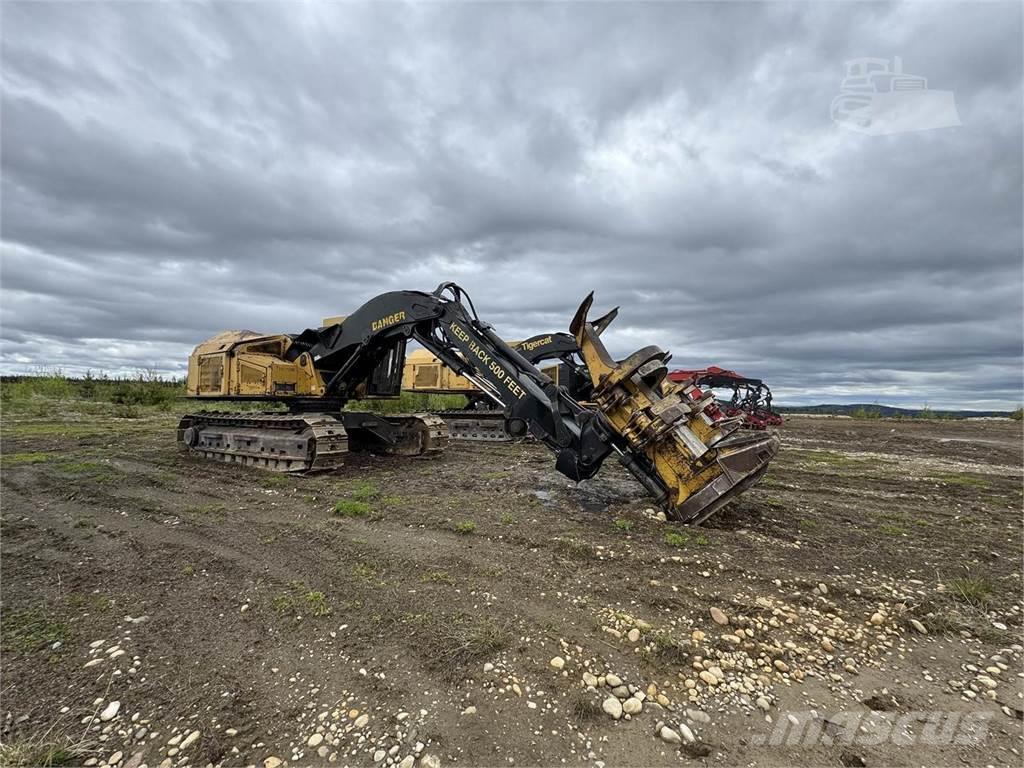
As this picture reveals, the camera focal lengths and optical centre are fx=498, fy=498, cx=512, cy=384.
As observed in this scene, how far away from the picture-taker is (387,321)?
9406 millimetres

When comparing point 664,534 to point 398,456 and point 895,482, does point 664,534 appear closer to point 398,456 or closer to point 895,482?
point 895,482

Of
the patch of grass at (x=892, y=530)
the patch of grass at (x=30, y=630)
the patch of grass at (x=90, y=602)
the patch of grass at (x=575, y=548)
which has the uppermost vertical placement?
the patch of grass at (x=892, y=530)

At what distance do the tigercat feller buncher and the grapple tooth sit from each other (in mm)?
14

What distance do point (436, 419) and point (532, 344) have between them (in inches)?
140

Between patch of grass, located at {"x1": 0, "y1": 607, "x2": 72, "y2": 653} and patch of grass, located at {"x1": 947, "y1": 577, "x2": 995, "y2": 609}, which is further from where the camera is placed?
patch of grass, located at {"x1": 947, "y1": 577, "x2": 995, "y2": 609}

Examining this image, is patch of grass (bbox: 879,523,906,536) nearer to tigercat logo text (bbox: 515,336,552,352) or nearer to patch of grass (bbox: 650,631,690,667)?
patch of grass (bbox: 650,631,690,667)

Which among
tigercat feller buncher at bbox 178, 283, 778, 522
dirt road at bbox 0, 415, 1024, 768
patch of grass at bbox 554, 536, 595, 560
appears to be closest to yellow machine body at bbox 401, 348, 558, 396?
tigercat feller buncher at bbox 178, 283, 778, 522

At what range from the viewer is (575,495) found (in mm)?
7652

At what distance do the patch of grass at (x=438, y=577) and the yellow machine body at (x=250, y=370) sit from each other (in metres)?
7.25

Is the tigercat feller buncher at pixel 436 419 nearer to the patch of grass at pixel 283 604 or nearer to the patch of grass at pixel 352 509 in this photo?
the patch of grass at pixel 352 509

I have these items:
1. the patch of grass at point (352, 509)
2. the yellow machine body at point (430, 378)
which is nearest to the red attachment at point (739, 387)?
the yellow machine body at point (430, 378)

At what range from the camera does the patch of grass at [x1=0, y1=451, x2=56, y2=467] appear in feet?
32.5

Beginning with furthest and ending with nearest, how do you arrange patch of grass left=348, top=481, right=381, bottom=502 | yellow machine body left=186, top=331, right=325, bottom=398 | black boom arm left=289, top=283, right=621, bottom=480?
yellow machine body left=186, top=331, right=325, bottom=398
patch of grass left=348, top=481, right=381, bottom=502
black boom arm left=289, top=283, right=621, bottom=480

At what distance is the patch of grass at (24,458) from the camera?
9.90 m
